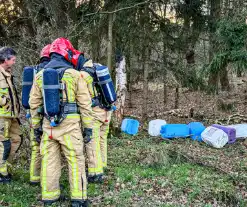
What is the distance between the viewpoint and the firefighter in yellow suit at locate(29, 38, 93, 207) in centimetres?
484

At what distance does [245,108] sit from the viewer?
15.4 metres

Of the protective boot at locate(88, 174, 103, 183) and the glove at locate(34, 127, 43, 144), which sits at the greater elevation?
the glove at locate(34, 127, 43, 144)

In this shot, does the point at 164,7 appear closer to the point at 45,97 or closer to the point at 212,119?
the point at 212,119

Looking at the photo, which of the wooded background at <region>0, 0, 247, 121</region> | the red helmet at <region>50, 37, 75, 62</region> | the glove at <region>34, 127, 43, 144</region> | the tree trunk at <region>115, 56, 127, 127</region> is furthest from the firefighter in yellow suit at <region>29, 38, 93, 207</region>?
the tree trunk at <region>115, 56, 127, 127</region>

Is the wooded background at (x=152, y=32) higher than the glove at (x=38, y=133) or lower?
higher

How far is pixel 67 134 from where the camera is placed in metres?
4.84

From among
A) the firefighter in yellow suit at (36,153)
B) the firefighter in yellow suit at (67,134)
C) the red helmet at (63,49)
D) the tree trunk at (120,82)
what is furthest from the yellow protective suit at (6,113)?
the tree trunk at (120,82)

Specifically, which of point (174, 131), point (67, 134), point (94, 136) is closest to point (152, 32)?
point (174, 131)

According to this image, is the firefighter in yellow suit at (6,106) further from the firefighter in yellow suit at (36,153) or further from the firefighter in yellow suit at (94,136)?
the firefighter in yellow suit at (94,136)

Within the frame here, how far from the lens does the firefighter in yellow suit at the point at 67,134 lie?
4836 millimetres

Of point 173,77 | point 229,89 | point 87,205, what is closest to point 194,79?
point 173,77

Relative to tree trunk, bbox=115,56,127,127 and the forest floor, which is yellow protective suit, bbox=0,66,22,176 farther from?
tree trunk, bbox=115,56,127,127

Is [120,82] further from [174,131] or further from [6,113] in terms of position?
[6,113]

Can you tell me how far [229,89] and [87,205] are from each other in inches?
610
